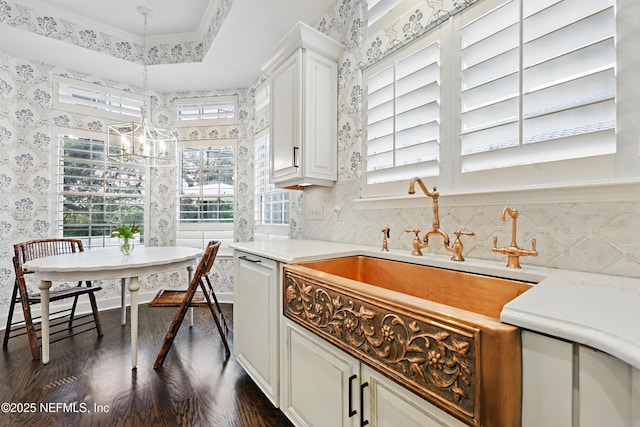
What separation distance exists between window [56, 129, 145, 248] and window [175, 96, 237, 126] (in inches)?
38.6

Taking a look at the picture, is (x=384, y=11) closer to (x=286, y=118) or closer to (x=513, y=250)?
(x=286, y=118)

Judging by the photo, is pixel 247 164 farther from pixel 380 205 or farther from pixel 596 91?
pixel 596 91

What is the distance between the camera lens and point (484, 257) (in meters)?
1.42

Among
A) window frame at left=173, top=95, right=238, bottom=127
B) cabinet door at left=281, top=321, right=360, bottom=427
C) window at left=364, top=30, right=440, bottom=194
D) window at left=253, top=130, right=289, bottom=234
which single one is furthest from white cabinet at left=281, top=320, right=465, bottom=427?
window frame at left=173, top=95, right=238, bottom=127

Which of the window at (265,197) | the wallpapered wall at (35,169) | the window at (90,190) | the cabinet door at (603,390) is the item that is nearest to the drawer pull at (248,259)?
the window at (265,197)

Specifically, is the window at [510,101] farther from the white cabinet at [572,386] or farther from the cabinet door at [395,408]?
the cabinet door at [395,408]

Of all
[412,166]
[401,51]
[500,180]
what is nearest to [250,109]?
[401,51]

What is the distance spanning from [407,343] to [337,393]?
50 centimetres

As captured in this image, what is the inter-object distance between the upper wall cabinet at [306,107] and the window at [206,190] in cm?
181

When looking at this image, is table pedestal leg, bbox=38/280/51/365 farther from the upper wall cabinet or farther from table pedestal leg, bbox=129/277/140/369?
the upper wall cabinet

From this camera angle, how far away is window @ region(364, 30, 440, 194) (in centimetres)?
162

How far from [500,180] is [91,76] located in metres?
4.50

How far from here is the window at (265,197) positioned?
10.6 ft

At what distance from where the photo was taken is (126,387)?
187 centimetres
